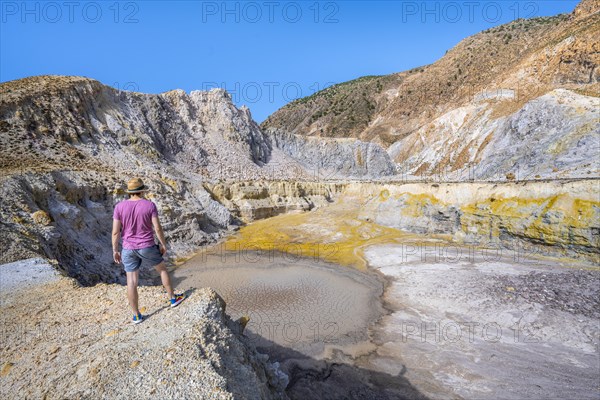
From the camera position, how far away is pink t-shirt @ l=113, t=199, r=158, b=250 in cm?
503

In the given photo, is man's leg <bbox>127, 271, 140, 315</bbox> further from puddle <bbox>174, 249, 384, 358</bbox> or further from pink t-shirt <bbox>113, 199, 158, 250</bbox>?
puddle <bbox>174, 249, 384, 358</bbox>

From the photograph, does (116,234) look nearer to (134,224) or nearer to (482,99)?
(134,224)

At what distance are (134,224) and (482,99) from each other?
5183cm

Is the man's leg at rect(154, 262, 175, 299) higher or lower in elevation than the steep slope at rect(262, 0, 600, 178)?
lower

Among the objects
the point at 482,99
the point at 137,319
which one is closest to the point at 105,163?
the point at 137,319

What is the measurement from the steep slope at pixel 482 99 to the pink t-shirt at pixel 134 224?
27.1 m

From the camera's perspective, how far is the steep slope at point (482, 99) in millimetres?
30234

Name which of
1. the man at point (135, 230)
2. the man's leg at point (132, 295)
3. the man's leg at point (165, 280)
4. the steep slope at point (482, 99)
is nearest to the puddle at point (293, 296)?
the man's leg at point (165, 280)

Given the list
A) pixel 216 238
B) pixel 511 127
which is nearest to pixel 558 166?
pixel 511 127

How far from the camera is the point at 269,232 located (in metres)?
25.5

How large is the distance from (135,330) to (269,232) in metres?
20.9

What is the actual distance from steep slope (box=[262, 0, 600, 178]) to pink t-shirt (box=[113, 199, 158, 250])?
89.1 ft

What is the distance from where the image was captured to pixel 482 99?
45688mm

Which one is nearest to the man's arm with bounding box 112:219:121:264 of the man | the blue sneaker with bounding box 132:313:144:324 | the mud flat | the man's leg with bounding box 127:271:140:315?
the man
